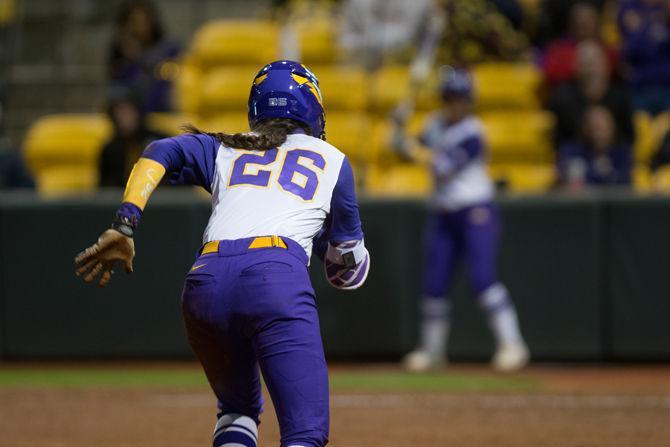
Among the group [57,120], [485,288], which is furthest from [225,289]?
[57,120]

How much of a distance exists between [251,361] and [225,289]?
1.19ft

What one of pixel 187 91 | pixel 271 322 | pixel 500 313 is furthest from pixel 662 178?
pixel 271 322

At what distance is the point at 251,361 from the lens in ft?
14.1

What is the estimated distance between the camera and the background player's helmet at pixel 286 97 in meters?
4.43

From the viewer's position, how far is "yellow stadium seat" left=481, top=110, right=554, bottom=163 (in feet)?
40.9

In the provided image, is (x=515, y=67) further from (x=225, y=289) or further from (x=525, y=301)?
(x=225, y=289)

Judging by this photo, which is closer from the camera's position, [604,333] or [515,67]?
[604,333]

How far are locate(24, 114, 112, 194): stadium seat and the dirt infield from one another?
398cm

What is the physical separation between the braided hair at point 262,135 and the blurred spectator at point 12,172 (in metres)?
7.56

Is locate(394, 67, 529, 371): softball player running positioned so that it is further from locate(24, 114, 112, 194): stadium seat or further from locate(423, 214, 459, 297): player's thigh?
locate(24, 114, 112, 194): stadium seat

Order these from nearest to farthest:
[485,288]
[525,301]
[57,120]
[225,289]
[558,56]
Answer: [225,289], [485,288], [525,301], [558,56], [57,120]

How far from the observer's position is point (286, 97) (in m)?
4.43

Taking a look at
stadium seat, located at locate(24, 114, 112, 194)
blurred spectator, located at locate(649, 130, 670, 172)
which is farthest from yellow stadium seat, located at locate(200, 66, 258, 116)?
blurred spectator, located at locate(649, 130, 670, 172)

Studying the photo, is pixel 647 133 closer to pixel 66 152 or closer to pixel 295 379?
pixel 66 152
